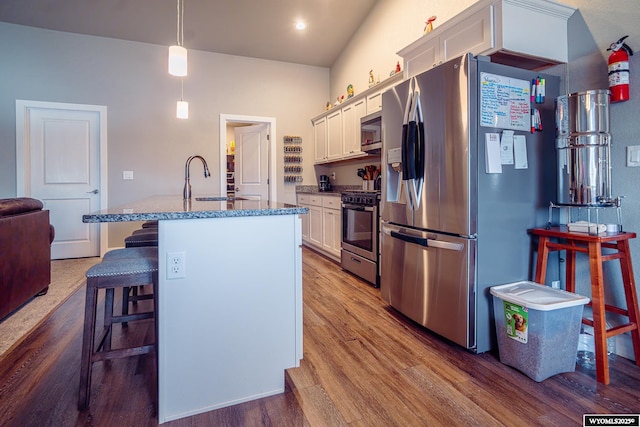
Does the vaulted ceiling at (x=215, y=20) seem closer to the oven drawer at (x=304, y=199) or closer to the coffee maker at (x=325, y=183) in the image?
the coffee maker at (x=325, y=183)

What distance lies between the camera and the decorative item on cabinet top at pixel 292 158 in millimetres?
5586

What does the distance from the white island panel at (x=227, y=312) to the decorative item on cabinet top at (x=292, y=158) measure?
4.02 m

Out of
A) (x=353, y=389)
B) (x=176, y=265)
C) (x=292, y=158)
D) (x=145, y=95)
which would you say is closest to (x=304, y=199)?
(x=292, y=158)

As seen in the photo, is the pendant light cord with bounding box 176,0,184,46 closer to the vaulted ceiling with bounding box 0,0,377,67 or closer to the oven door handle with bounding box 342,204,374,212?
the vaulted ceiling with bounding box 0,0,377,67

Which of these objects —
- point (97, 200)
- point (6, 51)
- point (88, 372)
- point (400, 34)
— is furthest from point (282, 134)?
point (88, 372)

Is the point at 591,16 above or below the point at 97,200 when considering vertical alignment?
above

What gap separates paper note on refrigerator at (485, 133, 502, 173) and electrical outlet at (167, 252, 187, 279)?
5.72 ft

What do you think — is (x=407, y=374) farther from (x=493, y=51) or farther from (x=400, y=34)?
(x=400, y=34)

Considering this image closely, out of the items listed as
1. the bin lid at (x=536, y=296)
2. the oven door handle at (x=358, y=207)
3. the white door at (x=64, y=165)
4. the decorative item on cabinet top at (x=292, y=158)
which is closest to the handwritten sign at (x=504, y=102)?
the bin lid at (x=536, y=296)

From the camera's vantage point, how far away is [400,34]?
3.95 meters

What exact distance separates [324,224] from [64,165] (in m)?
3.58

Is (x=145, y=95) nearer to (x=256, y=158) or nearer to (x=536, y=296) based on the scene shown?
(x=256, y=158)

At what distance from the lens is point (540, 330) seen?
68.1 inches

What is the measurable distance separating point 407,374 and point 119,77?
509 cm
